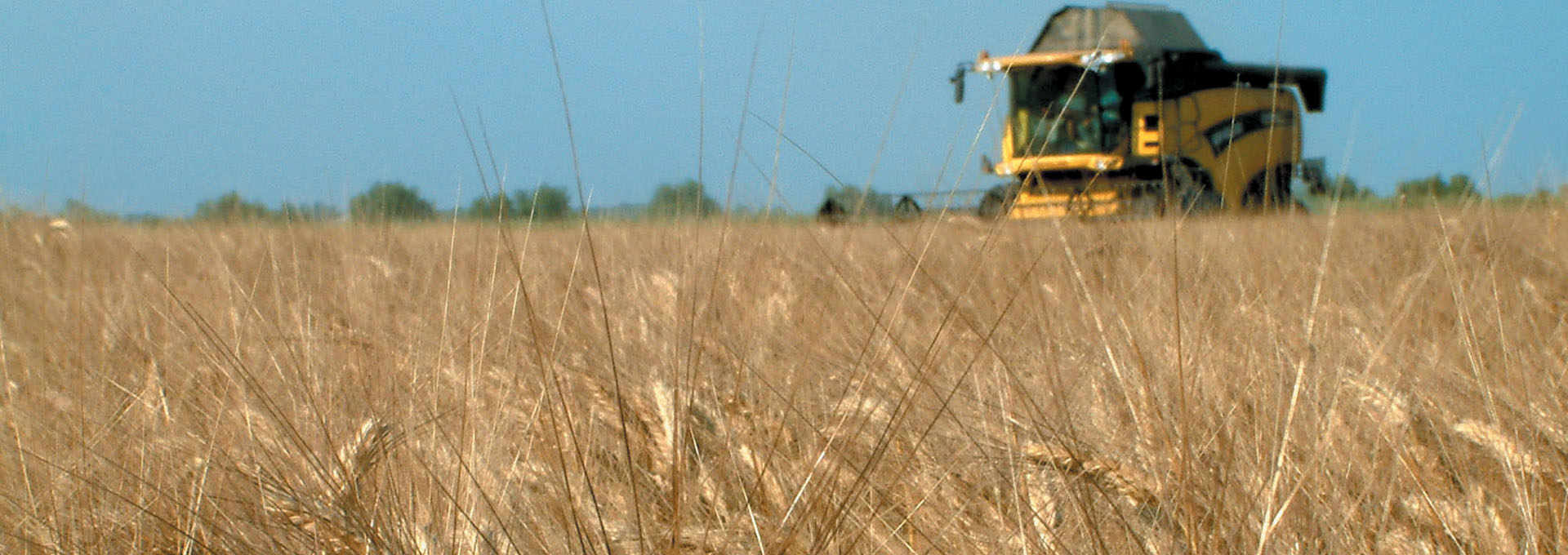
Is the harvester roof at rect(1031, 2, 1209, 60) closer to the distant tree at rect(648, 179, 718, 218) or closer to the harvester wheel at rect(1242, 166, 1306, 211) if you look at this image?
the harvester wheel at rect(1242, 166, 1306, 211)

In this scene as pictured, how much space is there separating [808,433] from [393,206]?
9.81ft

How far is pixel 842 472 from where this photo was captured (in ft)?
3.01

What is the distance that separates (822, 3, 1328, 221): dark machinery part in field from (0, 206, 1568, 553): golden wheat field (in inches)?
293

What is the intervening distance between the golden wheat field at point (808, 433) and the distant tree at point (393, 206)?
1.63 meters

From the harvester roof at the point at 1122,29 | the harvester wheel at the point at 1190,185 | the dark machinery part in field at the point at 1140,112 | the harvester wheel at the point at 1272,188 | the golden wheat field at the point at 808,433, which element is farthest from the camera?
the harvester roof at the point at 1122,29

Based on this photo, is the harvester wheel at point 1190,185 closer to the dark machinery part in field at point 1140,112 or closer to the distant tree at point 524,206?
the dark machinery part in field at point 1140,112

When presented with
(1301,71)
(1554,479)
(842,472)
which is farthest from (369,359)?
(1301,71)

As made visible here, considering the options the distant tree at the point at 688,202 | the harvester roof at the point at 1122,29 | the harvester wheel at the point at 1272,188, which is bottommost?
the harvester wheel at the point at 1272,188

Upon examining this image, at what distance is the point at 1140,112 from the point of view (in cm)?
935

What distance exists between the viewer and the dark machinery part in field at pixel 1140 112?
9.09m

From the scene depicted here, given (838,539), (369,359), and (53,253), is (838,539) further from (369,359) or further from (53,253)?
(53,253)

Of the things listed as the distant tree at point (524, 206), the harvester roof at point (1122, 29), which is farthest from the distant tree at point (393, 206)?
the harvester roof at point (1122, 29)

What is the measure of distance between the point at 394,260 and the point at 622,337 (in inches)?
75.5

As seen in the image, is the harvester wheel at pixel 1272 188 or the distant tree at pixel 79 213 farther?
the harvester wheel at pixel 1272 188
